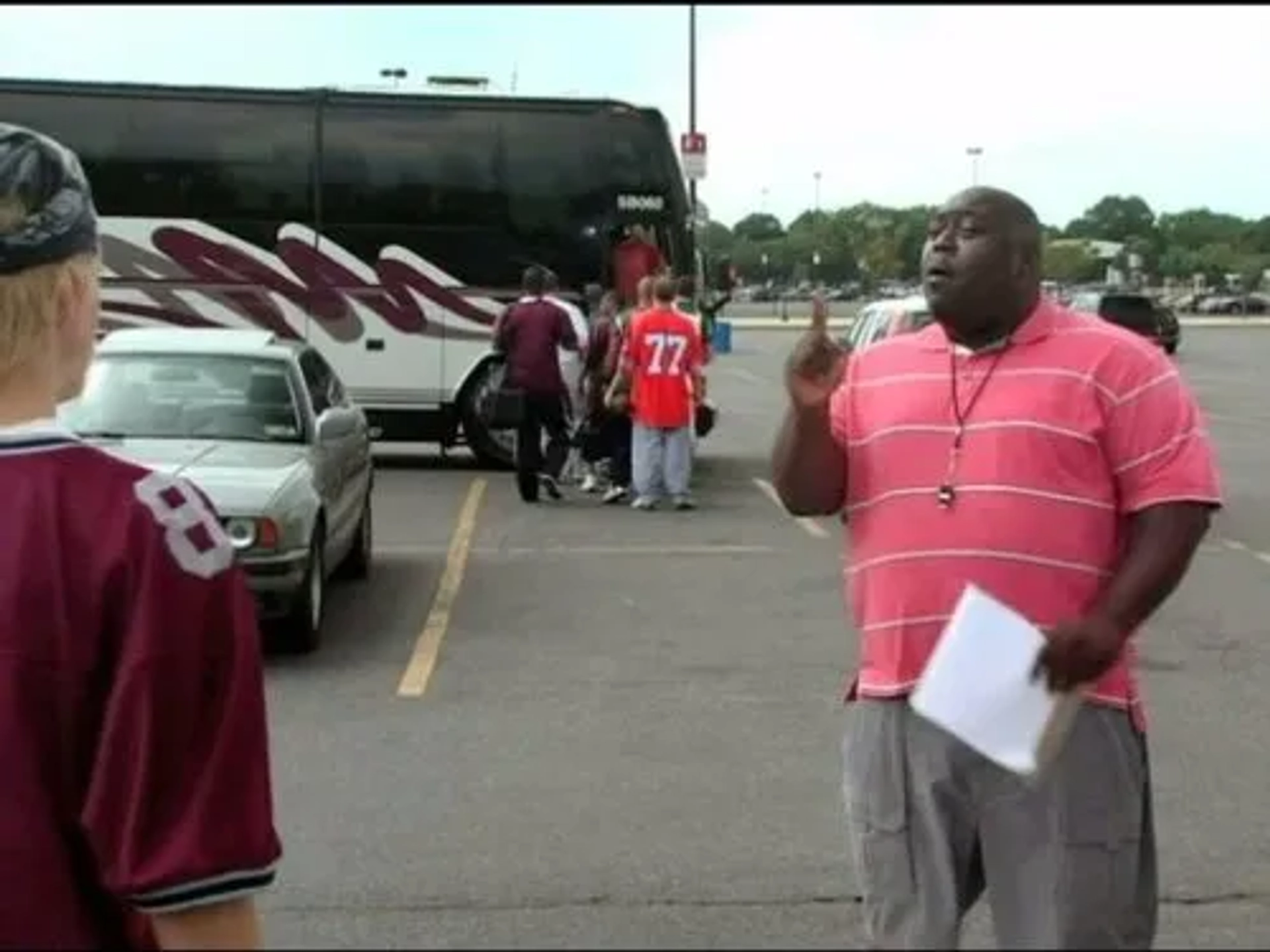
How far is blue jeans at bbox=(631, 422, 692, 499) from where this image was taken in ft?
48.8

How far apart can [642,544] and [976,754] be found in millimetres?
9857

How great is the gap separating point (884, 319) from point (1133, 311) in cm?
770

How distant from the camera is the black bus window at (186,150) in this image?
18.7 metres

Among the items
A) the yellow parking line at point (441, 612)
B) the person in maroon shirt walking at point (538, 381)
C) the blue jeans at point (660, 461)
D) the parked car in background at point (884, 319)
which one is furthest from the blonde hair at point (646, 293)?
the yellow parking line at point (441, 612)

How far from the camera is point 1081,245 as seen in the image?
27.4 m

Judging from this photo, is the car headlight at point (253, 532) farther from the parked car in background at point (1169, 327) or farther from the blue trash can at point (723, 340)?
the blue trash can at point (723, 340)

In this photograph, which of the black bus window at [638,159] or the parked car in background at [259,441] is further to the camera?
the black bus window at [638,159]

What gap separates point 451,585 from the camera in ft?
36.6

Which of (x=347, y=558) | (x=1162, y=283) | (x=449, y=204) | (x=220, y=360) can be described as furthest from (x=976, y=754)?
(x=1162, y=283)

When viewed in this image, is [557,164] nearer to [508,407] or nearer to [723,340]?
[508,407]

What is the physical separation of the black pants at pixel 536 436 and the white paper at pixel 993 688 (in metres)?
12.5

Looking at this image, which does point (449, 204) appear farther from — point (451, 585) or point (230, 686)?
point (230, 686)

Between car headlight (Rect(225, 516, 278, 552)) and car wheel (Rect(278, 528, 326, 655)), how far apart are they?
0.91 feet

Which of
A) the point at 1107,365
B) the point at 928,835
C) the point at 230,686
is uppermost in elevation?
the point at 1107,365
